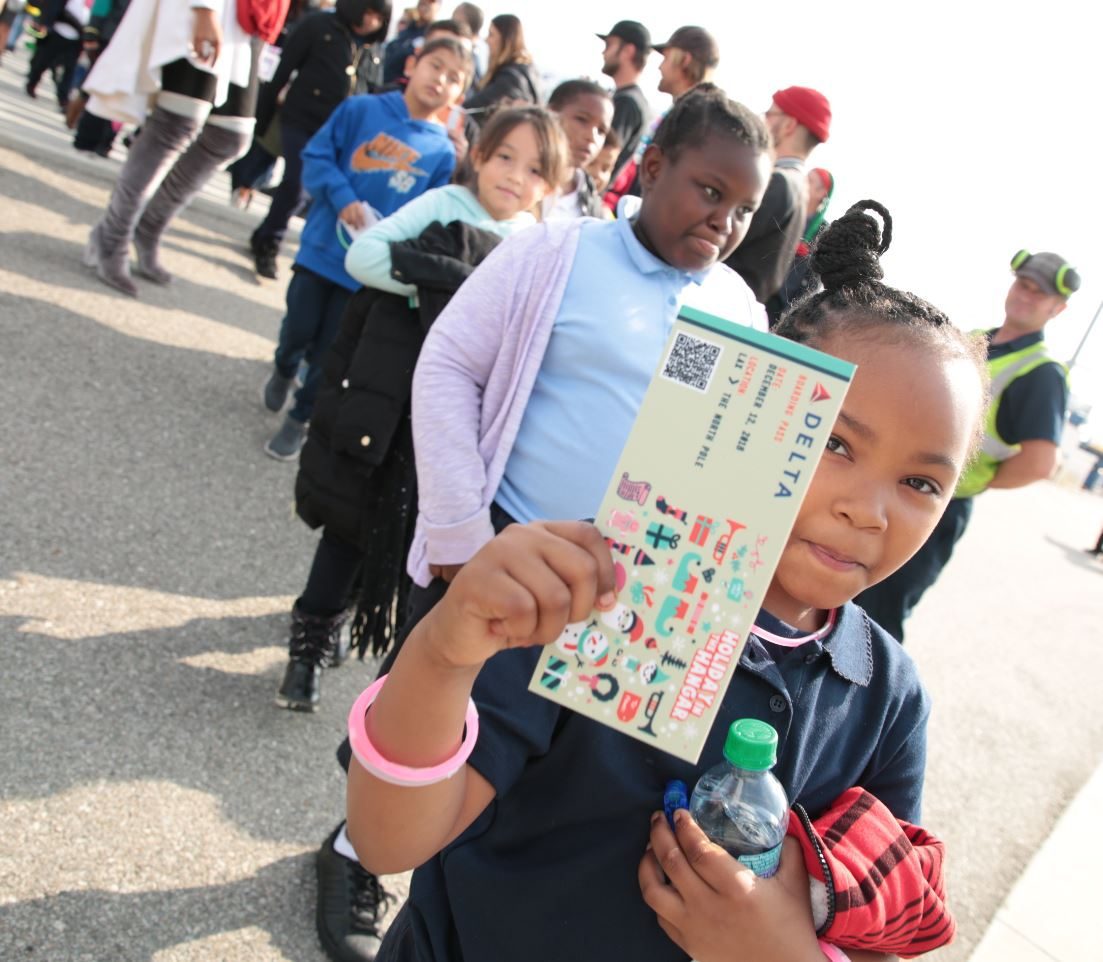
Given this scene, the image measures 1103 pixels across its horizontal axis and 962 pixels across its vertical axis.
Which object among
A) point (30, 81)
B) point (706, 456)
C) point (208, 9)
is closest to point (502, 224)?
point (706, 456)

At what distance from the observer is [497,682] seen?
4.07 feet

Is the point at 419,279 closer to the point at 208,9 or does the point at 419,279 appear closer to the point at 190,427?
the point at 190,427

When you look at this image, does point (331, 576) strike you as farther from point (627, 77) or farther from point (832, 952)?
point (627, 77)

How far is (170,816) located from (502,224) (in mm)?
1823

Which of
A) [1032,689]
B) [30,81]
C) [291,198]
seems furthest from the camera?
[30,81]

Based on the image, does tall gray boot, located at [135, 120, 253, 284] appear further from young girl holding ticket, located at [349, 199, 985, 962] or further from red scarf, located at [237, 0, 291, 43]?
young girl holding ticket, located at [349, 199, 985, 962]

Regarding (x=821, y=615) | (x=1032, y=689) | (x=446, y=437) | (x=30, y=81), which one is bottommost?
(x=1032, y=689)

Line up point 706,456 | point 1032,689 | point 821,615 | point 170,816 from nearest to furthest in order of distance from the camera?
point 706,456
point 821,615
point 170,816
point 1032,689

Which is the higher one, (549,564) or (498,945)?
(549,564)

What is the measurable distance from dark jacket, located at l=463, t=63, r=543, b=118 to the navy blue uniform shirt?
4577 millimetres

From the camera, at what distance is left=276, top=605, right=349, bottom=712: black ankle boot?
2951mm

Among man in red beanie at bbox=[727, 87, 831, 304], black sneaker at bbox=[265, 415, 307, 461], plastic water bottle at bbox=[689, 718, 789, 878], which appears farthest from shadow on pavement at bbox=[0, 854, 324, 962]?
black sneaker at bbox=[265, 415, 307, 461]

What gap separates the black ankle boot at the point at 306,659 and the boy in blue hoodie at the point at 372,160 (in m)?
1.90

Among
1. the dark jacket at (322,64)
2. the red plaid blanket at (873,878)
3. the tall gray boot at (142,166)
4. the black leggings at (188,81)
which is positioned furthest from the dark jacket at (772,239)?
the dark jacket at (322,64)
